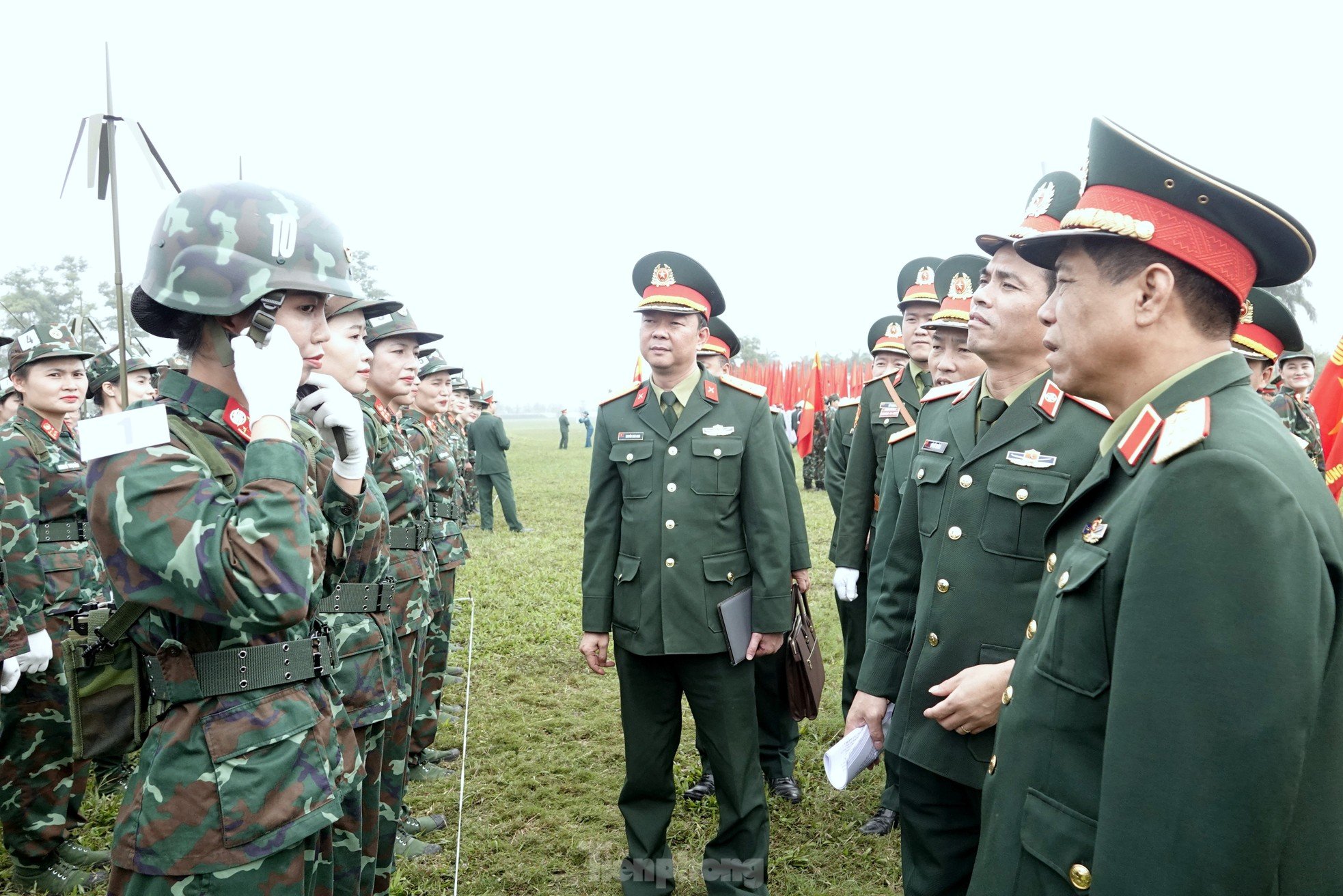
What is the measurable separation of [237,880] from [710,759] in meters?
2.21

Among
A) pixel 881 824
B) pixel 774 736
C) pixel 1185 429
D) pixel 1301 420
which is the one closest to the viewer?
pixel 1185 429

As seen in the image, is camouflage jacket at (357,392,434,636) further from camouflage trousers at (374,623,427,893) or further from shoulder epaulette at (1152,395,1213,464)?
shoulder epaulette at (1152,395,1213,464)

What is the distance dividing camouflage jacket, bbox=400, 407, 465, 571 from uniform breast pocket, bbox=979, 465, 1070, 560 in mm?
3830

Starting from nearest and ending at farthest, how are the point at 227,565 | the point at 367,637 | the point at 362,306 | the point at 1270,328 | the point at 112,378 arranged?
1. the point at 227,565
2. the point at 367,637
3. the point at 362,306
4. the point at 1270,328
5. the point at 112,378

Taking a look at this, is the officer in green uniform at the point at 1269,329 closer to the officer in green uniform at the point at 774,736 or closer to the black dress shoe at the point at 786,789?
the officer in green uniform at the point at 774,736

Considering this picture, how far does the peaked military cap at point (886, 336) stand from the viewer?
7.61 m

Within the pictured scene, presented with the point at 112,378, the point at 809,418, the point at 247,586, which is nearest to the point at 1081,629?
the point at 247,586

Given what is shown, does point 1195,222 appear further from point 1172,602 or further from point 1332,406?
point 1332,406

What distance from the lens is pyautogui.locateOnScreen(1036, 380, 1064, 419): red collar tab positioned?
8.59 ft

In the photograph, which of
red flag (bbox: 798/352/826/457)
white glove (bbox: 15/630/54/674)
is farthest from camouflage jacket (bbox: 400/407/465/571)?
red flag (bbox: 798/352/826/457)

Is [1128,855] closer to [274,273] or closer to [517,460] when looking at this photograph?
[274,273]

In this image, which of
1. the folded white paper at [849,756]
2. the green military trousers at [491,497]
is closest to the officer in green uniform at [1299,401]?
the folded white paper at [849,756]

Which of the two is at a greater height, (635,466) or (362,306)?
(362,306)

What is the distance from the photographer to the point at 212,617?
6.21 ft
